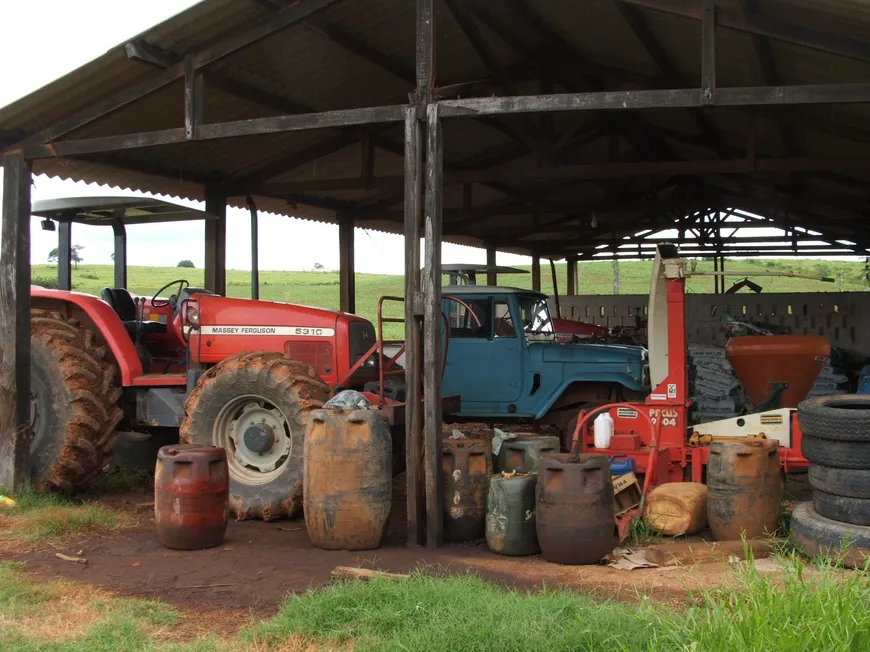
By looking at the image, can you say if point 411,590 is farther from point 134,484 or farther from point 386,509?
point 134,484

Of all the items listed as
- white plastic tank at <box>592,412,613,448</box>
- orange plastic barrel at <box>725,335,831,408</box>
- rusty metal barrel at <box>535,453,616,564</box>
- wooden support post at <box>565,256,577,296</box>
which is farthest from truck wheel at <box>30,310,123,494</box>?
wooden support post at <box>565,256,577,296</box>

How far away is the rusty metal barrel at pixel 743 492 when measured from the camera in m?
6.47

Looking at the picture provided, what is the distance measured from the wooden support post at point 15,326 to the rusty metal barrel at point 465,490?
398cm

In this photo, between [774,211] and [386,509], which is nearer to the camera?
[386,509]

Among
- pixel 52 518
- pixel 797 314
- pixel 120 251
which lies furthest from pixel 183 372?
pixel 797 314

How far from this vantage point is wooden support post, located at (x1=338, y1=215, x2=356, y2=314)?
15.5m

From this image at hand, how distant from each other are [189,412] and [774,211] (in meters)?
14.3

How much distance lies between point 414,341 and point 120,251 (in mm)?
3878

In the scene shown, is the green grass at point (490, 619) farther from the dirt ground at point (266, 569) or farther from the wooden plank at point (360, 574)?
the dirt ground at point (266, 569)

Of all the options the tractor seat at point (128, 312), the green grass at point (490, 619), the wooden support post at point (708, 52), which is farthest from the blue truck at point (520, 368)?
the green grass at point (490, 619)

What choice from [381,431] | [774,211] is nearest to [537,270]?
[774,211]

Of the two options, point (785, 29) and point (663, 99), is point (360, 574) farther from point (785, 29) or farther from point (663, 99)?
point (785, 29)

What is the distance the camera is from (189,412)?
7.70m

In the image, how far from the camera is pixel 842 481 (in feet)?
19.1
